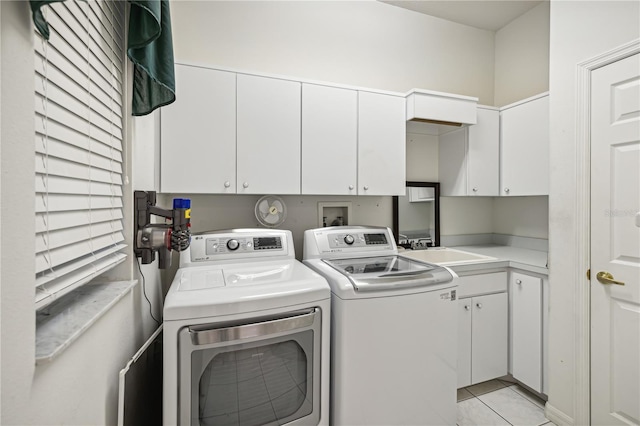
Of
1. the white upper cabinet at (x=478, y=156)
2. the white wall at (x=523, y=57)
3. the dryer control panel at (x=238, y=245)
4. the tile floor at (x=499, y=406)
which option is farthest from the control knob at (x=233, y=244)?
the white wall at (x=523, y=57)

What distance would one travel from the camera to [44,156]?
2.28 feet

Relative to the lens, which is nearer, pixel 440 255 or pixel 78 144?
pixel 78 144

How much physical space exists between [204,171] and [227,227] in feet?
1.73

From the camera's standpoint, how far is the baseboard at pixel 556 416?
1790mm

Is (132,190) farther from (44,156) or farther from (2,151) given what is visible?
(2,151)

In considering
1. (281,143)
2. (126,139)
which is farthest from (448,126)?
(126,139)

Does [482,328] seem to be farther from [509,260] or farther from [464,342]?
[509,260]

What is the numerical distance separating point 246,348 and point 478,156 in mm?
2317

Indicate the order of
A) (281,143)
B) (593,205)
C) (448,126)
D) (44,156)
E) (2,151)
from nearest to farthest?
(2,151)
(44,156)
(593,205)
(281,143)
(448,126)

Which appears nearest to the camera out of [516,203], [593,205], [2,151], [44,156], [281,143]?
[2,151]

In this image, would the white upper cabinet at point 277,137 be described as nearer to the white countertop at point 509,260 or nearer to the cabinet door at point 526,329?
the white countertop at point 509,260

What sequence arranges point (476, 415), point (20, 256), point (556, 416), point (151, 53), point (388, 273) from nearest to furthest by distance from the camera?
1. point (20, 256)
2. point (151, 53)
3. point (388, 273)
4. point (556, 416)
5. point (476, 415)

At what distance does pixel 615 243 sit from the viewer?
1583mm

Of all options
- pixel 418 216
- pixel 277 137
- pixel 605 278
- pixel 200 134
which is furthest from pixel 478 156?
pixel 200 134
